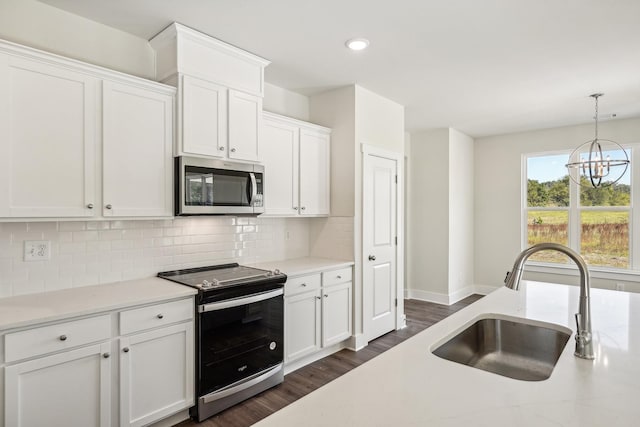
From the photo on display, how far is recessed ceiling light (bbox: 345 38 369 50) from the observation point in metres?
2.76

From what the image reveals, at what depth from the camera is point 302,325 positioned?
320 cm

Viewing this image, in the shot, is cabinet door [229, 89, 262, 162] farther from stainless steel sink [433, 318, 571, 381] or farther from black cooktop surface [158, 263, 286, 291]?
stainless steel sink [433, 318, 571, 381]

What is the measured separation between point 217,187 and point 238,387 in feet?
4.75

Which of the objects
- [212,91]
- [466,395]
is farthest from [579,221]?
[466,395]

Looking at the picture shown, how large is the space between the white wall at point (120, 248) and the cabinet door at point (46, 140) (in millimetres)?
317

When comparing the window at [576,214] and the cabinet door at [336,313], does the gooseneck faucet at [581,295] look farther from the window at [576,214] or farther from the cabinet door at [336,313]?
the window at [576,214]

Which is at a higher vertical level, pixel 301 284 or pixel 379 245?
pixel 379 245

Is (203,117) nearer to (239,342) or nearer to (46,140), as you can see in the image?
(46,140)

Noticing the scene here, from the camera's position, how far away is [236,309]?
8.39 ft

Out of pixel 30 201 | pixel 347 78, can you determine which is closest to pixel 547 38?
pixel 347 78

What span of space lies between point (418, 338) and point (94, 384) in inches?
69.4

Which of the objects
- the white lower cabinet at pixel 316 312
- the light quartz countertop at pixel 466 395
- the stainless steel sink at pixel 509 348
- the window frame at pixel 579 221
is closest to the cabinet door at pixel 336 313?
the white lower cabinet at pixel 316 312

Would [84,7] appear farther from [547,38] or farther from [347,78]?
[547,38]

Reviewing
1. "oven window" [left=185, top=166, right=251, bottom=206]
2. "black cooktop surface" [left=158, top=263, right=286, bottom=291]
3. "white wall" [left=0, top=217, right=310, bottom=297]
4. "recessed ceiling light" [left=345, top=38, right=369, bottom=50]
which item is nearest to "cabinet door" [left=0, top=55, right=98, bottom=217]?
"white wall" [left=0, top=217, right=310, bottom=297]
